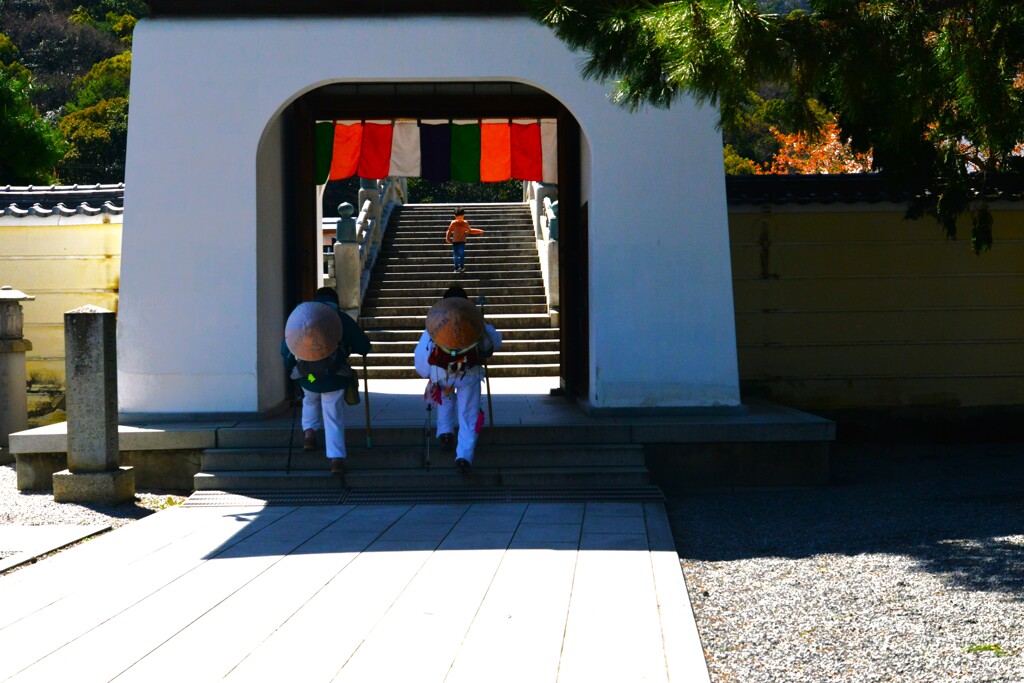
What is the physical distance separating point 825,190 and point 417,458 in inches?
246

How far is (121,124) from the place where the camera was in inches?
1348

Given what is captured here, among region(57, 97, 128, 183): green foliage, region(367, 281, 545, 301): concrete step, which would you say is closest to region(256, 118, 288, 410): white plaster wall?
Answer: region(367, 281, 545, 301): concrete step

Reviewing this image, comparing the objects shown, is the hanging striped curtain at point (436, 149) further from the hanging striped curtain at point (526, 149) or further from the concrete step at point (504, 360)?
the concrete step at point (504, 360)

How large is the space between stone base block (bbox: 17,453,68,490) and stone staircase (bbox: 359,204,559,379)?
618 centimetres

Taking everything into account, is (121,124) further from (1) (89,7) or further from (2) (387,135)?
(2) (387,135)

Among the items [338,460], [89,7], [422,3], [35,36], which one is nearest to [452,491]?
[338,460]

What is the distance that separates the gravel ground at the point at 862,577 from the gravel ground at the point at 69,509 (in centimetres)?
405

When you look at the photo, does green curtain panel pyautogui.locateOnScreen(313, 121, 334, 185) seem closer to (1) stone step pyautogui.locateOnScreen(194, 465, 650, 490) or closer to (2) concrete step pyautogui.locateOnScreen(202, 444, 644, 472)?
(2) concrete step pyautogui.locateOnScreen(202, 444, 644, 472)

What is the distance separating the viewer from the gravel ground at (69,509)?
7.75m

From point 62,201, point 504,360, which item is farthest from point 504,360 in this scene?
point 62,201

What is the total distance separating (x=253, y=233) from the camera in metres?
9.41

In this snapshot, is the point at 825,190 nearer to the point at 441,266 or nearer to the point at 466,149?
the point at 466,149

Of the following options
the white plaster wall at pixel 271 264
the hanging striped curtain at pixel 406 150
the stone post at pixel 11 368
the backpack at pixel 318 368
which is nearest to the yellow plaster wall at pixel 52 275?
the stone post at pixel 11 368

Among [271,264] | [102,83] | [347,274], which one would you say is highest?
[102,83]
